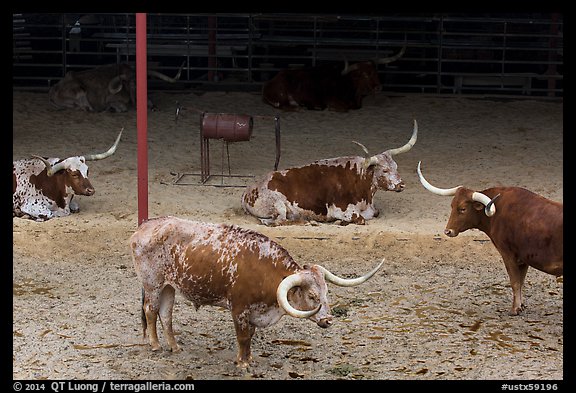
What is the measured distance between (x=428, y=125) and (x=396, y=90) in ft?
7.87

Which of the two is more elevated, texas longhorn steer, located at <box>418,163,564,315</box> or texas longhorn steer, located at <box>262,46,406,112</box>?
texas longhorn steer, located at <box>262,46,406,112</box>

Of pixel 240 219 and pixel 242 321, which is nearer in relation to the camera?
pixel 242 321

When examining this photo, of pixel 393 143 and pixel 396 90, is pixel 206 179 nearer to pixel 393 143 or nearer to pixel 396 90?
pixel 393 143

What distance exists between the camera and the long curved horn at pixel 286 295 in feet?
26.2

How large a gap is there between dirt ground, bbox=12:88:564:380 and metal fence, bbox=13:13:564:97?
73cm

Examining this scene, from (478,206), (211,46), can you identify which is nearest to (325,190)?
(478,206)

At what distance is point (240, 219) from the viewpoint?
1279cm

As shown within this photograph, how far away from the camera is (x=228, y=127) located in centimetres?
1350

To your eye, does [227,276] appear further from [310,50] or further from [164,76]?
[310,50]

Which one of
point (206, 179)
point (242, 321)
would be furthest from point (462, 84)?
point (242, 321)

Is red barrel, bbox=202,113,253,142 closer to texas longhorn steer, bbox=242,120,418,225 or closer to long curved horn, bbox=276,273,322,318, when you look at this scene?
texas longhorn steer, bbox=242,120,418,225

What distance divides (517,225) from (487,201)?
329mm

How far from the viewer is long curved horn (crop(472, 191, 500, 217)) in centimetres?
990

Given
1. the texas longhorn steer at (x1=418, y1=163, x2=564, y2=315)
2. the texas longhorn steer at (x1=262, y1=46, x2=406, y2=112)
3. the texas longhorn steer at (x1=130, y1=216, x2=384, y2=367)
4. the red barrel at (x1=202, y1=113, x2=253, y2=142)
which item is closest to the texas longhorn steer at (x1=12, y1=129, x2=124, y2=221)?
the red barrel at (x1=202, y1=113, x2=253, y2=142)
